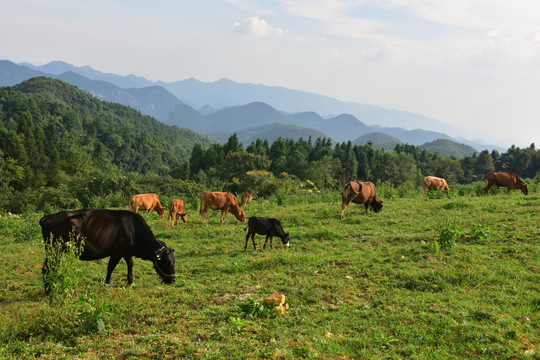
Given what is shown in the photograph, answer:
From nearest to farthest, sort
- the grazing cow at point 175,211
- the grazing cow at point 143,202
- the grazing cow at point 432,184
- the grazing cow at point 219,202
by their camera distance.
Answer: the grazing cow at point 175,211
the grazing cow at point 219,202
the grazing cow at point 143,202
the grazing cow at point 432,184

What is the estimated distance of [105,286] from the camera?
8445 millimetres

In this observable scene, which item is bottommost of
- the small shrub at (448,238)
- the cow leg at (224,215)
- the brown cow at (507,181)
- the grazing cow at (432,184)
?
the cow leg at (224,215)

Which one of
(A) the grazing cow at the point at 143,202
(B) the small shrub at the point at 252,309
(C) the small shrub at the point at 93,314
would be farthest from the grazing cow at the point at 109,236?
(A) the grazing cow at the point at 143,202

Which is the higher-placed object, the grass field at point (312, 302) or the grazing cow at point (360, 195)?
the grazing cow at point (360, 195)

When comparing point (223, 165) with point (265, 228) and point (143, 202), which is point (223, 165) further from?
point (265, 228)

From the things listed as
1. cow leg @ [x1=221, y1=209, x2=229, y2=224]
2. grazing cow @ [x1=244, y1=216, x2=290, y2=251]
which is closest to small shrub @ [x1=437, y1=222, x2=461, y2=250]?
grazing cow @ [x1=244, y1=216, x2=290, y2=251]

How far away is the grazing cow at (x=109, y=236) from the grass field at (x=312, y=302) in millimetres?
726

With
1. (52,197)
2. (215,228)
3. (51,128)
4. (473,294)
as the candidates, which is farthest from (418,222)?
(51,128)

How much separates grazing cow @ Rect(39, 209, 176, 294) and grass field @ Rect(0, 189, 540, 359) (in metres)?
0.73

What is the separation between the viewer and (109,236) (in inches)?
331

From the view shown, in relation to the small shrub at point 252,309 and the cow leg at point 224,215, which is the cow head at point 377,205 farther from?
the small shrub at point 252,309

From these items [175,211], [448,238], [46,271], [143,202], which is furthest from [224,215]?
[448,238]

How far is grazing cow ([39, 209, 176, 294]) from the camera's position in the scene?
815cm

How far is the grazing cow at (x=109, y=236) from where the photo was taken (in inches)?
321
